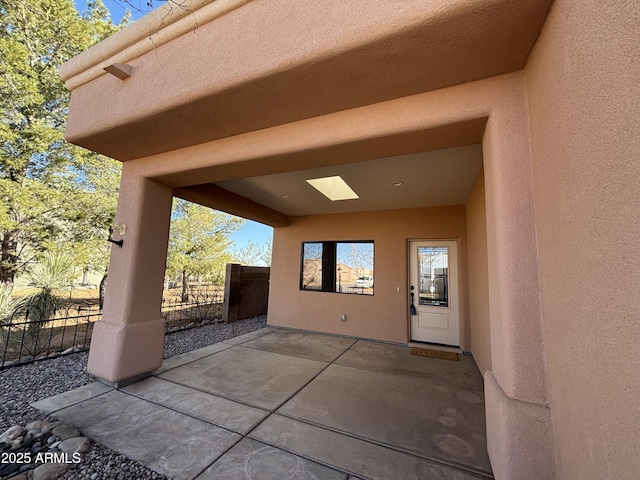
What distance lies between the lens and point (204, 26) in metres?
2.29

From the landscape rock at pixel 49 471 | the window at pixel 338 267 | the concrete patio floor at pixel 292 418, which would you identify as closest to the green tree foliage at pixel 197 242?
the window at pixel 338 267

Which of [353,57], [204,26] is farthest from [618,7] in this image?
[204,26]

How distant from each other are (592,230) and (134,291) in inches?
165

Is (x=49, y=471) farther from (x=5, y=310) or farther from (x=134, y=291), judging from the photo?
(x=5, y=310)

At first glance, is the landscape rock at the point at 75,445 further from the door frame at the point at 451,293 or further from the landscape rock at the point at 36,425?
the door frame at the point at 451,293

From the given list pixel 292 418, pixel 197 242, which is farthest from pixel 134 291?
pixel 197 242

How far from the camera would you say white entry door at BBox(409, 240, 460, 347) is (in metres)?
5.06

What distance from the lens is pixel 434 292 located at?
17.3ft

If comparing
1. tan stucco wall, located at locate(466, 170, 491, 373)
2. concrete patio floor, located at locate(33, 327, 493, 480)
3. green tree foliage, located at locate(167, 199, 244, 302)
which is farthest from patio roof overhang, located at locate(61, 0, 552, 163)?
green tree foliage, located at locate(167, 199, 244, 302)

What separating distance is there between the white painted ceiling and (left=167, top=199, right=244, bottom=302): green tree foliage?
16.4 ft

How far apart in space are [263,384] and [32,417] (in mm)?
2180

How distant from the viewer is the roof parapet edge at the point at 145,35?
7.38ft

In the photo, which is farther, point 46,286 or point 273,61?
point 46,286

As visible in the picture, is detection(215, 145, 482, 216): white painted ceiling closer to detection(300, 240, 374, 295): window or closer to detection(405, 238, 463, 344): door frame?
detection(405, 238, 463, 344): door frame
